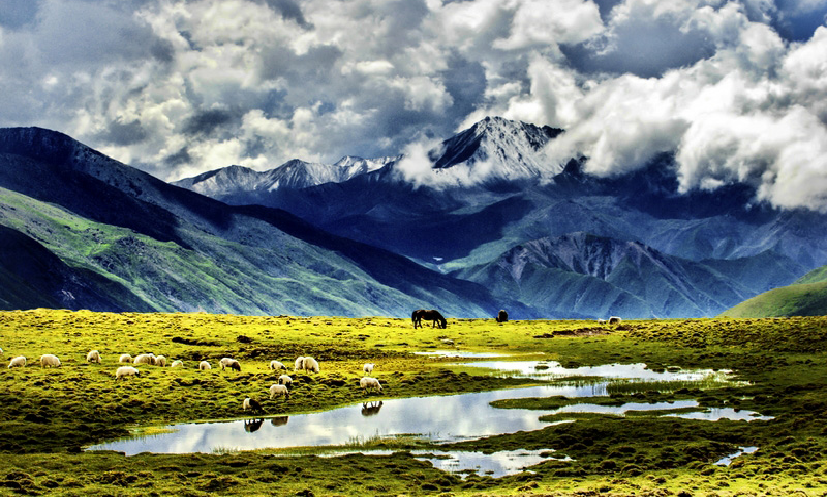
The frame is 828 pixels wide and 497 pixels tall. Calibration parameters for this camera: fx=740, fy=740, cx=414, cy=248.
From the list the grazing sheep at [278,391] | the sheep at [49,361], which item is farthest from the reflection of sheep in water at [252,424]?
the sheep at [49,361]

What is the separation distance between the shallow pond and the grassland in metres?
2.28

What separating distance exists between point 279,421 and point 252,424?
220cm

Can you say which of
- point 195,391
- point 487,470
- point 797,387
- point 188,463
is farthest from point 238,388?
→ point 797,387

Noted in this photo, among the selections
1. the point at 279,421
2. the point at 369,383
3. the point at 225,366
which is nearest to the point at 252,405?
the point at 279,421

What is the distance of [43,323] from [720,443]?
308ft

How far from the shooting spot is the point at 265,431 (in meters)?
52.6

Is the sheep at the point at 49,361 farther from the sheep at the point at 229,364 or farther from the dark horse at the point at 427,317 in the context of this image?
the dark horse at the point at 427,317

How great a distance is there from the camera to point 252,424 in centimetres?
5503

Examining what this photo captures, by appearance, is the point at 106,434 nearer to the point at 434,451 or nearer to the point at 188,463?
the point at 188,463

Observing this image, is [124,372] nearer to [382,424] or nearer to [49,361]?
[49,361]

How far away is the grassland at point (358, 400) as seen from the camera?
125 feet

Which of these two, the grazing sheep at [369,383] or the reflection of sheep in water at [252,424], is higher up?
the grazing sheep at [369,383]

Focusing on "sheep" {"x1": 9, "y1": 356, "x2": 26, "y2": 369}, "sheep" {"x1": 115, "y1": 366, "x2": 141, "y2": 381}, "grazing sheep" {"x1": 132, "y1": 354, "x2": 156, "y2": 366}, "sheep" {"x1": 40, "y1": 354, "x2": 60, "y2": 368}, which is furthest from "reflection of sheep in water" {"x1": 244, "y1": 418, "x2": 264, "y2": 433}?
"sheep" {"x1": 9, "y1": 356, "x2": 26, "y2": 369}

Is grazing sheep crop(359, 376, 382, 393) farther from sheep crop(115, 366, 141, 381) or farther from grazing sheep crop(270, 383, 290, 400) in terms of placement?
sheep crop(115, 366, 141, 381)
